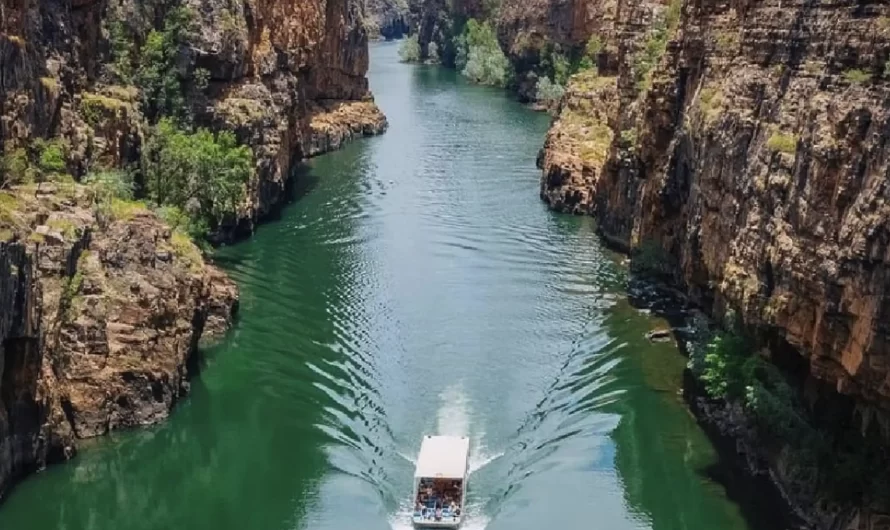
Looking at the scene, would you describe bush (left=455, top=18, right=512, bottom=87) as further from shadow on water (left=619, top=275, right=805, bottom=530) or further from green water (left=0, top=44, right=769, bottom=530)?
shadow on water (left=619, top=275, right=805, bottom=530)

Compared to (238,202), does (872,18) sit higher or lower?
higher

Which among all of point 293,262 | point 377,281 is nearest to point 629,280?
point 377,281

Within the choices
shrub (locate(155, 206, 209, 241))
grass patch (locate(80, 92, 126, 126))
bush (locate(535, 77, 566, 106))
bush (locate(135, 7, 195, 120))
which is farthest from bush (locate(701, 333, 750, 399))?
bush (locate(535, 77, 566, 106))

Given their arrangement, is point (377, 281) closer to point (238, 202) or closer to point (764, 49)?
point (238, 202)

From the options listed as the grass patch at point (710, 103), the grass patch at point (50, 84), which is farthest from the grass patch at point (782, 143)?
the grass patch at point (50, 84)

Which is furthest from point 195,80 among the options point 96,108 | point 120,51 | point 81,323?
point 81,323

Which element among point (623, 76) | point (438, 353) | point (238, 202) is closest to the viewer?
point (438, 353)
